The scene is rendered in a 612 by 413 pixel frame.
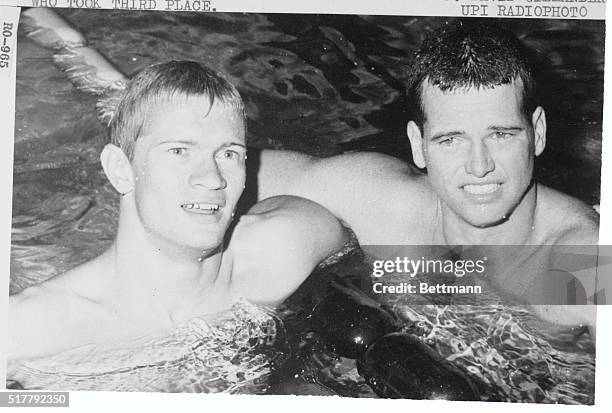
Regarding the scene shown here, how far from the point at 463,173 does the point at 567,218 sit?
0.92ft

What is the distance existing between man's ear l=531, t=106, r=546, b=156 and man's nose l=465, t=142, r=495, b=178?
0.41 feet

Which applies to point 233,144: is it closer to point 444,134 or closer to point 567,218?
point 444,134

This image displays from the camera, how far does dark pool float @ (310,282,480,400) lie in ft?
5.34

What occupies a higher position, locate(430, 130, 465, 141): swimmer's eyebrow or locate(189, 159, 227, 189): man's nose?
locate(430, 130, 465, 141): swimmer's eyebrow

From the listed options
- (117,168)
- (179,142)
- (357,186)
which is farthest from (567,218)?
(117,168)

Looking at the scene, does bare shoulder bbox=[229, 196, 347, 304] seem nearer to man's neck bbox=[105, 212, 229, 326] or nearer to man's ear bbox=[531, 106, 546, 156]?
man's neck bbox=[105, 212, 229, 326]

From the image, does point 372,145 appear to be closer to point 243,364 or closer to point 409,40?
point 409,40

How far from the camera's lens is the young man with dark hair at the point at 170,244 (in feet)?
5.43

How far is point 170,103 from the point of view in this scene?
165 centimetres

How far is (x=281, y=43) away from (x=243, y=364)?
2.56 ft

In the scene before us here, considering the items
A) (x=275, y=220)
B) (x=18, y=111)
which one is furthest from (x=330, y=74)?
(x=18, y=111)

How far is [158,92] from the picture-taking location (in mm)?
1669
